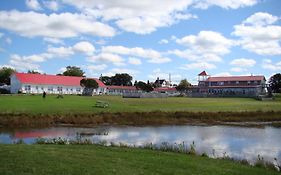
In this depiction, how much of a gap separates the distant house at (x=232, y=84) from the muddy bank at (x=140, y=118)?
78.9 m

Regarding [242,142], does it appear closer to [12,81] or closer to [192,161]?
[192,161]

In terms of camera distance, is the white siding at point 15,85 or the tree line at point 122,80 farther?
the tree line at point 122,80

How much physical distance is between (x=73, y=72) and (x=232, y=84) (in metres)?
65.9

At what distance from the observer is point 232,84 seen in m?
147

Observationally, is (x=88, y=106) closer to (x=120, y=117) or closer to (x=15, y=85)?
(x=120, y=117)

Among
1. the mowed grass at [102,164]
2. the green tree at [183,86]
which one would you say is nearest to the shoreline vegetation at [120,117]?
the mowed grass at [102,164]

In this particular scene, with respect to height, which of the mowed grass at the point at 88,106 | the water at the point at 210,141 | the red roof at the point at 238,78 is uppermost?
the red roof at the point at 238,78

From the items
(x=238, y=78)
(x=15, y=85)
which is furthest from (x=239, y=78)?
(x=15, y=85)

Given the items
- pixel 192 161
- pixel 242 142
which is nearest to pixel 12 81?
pixel 242 142

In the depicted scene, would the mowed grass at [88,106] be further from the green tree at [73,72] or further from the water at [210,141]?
the green tree at [73,72]

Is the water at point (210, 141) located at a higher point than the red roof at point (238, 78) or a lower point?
lower

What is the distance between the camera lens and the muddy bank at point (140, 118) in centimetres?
3938

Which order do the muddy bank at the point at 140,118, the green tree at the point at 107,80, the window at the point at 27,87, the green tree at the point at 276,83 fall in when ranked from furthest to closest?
the green tree at the point at 107,80 < the green tree at the point at 276,83 < the window at the point at 27,87 < the muddy bank at the point at 140,118

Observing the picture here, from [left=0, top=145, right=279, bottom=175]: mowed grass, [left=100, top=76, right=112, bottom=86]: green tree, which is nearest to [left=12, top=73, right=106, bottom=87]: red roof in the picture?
[left=100, top=76, right=112, bottom=86]: green tree
